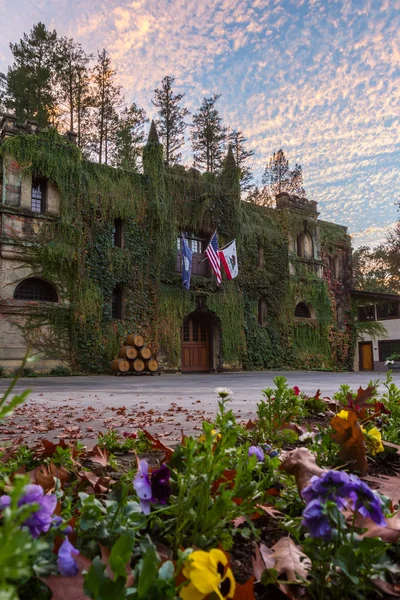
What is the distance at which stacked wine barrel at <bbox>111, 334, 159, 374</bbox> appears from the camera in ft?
51.2

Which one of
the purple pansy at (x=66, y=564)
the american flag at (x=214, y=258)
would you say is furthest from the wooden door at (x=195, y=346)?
the purple pansy at (x=66, y=564)

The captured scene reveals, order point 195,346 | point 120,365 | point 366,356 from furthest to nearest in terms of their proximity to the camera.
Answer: point 366,356, point 195,346, point 120,365

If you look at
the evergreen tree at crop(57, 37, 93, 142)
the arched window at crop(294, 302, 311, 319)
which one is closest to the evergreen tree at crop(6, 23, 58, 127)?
the evergreen tree at crop(57, 37, 93, 142)

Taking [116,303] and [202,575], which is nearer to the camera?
[202,575]

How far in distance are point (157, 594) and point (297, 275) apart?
24.1 m

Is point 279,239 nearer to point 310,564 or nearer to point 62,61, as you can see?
point 62,61

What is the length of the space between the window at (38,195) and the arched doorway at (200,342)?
803cm

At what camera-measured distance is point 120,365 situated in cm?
1545

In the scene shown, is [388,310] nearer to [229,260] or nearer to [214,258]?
[229,260]

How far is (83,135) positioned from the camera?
27.4 meters

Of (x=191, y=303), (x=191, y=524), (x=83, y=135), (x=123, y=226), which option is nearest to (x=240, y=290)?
(x=191, y=303)

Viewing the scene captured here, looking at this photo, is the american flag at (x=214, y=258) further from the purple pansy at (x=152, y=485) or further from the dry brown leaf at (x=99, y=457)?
the purple pansy at (x=152, y=485)

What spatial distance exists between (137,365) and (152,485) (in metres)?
15.0

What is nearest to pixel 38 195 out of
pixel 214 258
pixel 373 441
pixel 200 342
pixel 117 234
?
pixel 117 234
